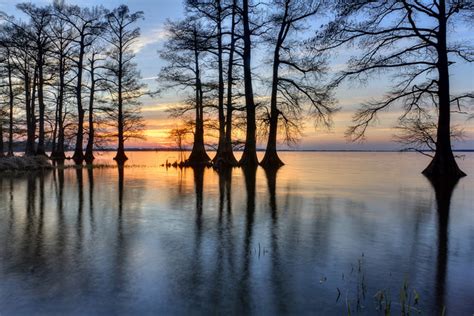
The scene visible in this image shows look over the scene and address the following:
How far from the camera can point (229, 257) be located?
16.7ft

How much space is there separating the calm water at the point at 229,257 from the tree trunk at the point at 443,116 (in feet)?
34.4

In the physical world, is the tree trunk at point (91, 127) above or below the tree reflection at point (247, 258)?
above

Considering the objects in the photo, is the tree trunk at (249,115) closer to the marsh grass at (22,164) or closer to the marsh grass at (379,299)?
the marsh grass at (22,164)

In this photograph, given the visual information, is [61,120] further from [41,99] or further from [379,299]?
[379,299]

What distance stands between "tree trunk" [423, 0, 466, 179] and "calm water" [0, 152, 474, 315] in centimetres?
1049

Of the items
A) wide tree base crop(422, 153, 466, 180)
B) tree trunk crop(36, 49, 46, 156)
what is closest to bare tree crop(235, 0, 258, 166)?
wide tree base crop(422, 153, 466, 180)

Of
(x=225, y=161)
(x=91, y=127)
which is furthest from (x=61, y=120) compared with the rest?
(x=225, y=161)

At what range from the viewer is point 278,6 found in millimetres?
27484

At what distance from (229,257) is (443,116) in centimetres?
1769

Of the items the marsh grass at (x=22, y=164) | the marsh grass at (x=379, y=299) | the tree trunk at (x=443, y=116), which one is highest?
the tree trunk at (x=443, y=116)

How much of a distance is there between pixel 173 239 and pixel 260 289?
7.74 feet

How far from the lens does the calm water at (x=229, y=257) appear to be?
3693mm

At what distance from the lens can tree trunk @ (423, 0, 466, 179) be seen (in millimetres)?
19172

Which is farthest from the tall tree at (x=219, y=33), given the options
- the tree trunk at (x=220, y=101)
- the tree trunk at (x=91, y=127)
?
the tree trunk at (x=91, y=127)
